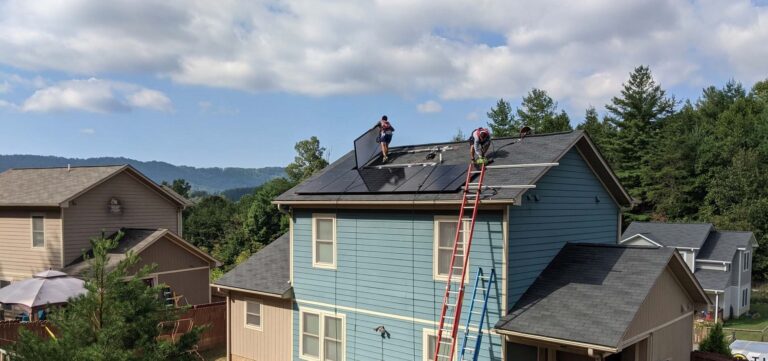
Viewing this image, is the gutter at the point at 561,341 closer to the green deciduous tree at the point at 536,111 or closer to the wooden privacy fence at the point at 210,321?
the wooden privacy fence at the point at 210,321

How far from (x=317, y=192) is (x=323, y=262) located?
2095mm

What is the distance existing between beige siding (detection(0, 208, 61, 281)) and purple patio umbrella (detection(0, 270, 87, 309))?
5.13m

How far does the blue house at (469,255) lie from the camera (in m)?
12.8

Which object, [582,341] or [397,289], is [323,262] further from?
[582,341]

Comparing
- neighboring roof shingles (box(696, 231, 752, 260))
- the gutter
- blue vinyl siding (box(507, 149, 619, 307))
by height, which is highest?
blue vinyl siding (box(507, 149, 619, 307))

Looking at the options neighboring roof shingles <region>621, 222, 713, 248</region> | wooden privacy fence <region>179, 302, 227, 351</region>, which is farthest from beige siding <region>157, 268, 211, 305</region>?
neighboring roof shingles <region>621, 222, 713, 248</region>

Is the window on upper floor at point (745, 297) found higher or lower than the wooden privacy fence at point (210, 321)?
lower

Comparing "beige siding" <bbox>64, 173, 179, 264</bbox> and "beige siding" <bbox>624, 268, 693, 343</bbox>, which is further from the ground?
"beige siding" <bbox>64, 173, 179, 264</bbox>

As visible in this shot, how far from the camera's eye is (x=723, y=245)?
125 feet

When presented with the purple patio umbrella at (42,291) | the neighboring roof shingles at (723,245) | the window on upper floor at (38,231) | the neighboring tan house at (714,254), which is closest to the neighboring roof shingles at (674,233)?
the neighboring tan house at (714,254)

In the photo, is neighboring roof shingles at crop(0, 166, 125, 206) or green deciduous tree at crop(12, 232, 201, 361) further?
neighboring roof shingles at crop(0, 166, 125, 206)

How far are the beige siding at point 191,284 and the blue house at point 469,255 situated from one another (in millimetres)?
10199

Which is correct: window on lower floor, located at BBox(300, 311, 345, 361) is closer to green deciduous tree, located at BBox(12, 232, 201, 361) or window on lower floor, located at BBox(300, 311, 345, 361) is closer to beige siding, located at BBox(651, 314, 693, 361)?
green deciduous tree, located at BBox(12, 232, 201, 361)

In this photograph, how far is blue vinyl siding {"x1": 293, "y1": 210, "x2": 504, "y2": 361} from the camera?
13367 millimetres
